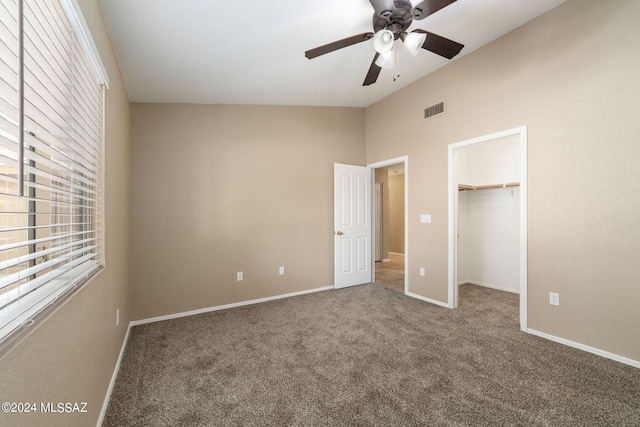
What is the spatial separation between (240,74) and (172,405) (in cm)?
293

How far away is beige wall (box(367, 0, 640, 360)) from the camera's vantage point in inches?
85.0

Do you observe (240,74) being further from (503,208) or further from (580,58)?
(503,208)

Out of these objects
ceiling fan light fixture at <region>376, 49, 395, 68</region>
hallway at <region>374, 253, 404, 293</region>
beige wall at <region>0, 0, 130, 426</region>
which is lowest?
hallway at <region>374, 253, 404, 293</region>

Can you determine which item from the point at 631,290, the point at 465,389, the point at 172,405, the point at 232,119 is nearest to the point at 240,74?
the point at 232,119

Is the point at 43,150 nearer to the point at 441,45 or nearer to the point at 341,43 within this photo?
the point at 341,43

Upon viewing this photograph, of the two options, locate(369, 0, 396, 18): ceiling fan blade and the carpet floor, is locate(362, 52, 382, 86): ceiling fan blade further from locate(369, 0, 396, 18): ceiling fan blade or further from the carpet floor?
the carpet floor

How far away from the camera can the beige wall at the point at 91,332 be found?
0.85 meters

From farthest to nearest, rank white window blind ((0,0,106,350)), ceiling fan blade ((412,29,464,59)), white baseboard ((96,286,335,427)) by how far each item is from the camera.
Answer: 1. ceiling fan blade ((412,29,464,59))
2. white baseboard ((96,286,335,427))
3. white window blind ((0,0,106,350))

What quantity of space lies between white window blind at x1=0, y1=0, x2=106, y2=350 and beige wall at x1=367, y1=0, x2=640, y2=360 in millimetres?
3450

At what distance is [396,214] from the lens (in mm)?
7840

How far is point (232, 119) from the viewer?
12.0 ft

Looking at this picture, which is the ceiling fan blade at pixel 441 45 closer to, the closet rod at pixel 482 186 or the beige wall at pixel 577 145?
the beige wall at pixel 577 145

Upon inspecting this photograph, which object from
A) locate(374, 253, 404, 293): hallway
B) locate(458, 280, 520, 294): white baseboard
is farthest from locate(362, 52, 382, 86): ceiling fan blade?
locate(458, 280, 520, 294): white baseboard

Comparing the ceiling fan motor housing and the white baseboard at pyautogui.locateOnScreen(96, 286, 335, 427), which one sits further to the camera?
the ceiling fan motor housing
